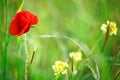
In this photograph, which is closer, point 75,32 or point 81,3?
point 75,32

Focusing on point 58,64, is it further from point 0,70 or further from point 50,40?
point 50,40

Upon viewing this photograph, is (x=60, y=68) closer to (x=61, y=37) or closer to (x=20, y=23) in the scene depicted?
(x=20, y=23)

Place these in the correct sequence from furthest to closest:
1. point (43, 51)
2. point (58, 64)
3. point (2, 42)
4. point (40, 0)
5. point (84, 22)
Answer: point (40, 0)
point (84, 22)
point (43, 51)
point (2, 42)
point (58, 64)

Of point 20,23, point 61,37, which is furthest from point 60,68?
point 61,37

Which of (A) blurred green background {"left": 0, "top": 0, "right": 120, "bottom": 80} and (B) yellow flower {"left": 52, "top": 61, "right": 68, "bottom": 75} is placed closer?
(B) yellow flower {"left": 52, "top": 61, "right": 68, "bottom": 75}

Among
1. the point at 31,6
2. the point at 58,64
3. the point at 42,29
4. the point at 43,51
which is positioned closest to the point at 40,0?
the point at 31,6

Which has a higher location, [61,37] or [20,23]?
[20,23]

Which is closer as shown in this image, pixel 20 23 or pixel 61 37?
pixel 20 23

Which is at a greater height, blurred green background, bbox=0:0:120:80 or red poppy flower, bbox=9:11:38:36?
red poppy flower, bbox=9:11:38:36
